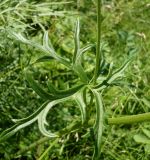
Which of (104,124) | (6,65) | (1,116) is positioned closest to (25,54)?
(6,65)

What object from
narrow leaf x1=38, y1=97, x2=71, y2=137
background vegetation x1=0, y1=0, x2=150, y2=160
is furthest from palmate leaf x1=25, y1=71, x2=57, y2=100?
background vegetation x1=0, y1=0, x2=150, y2=160

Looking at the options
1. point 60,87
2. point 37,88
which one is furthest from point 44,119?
point 60,87

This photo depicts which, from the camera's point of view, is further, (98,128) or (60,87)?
(60,87)

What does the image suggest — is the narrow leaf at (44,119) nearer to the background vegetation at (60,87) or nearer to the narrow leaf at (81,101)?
the narrow leaf at (81,101)

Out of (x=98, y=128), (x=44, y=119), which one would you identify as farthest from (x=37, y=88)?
(x=98, y=128)

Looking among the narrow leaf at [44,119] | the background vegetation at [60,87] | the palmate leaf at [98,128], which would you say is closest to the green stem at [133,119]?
the palmate leaf at [98,128]

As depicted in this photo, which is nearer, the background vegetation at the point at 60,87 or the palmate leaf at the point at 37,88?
the palmate leaf at the point at 37,88

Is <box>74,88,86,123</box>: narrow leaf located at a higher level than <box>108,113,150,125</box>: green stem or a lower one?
higher

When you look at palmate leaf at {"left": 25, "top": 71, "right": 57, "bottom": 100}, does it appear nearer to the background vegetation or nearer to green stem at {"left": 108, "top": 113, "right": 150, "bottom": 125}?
green stem at {"left": 108, "top": 113, "right": 150, "bottom": 125}

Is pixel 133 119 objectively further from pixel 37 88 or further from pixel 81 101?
pixel 37 88

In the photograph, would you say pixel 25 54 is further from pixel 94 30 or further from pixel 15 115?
pixel 94 30

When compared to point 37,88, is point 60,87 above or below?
below
